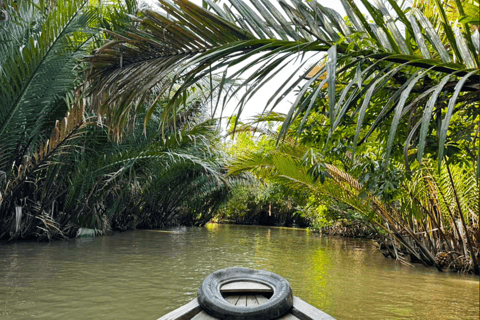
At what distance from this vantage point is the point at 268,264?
7848 millimetres

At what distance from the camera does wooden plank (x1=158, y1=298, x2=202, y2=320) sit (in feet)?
8.59

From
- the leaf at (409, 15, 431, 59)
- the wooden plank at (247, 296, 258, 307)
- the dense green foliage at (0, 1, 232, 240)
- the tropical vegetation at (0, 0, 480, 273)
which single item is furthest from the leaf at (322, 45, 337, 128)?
the dense green foliage at (0, 1, 232, 240)

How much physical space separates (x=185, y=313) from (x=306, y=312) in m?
0.73

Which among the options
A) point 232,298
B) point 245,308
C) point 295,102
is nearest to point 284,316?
point 245,308

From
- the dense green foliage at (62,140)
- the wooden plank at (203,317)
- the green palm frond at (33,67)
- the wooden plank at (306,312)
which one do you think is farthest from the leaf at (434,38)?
the green palm frond at (33,67)

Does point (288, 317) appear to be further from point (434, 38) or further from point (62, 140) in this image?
point (62, 140)

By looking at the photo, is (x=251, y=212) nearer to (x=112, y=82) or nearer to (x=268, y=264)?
(x=268, y=264)

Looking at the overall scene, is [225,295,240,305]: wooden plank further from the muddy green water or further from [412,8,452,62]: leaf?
[412,8,452,62]: leaf

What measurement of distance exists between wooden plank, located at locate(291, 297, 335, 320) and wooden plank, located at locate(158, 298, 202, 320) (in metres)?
0.60

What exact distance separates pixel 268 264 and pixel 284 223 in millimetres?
23424

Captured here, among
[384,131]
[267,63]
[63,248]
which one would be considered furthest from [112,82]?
[63,248]

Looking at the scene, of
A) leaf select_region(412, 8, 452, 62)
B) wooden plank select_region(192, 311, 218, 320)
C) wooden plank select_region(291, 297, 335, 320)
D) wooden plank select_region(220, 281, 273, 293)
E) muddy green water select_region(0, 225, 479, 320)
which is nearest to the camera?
leaf select_region(412, 8, 452, 62)

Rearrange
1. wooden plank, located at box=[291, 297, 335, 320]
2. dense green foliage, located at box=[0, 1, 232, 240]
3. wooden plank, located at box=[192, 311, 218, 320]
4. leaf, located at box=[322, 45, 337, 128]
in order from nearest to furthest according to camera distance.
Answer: leaf, located at box=[322, 45, 337, 128] < wooden plank, located at box=[291, 297, 335, 320] < wooden plank, located at box=[192, 311, 218, 320] < dense green foliage, located at box=[0, 1, 232, 240]

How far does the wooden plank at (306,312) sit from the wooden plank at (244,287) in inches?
15.4
